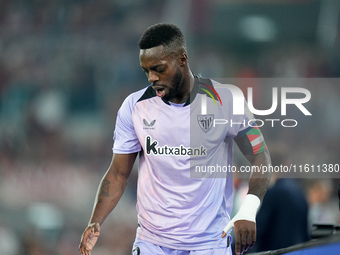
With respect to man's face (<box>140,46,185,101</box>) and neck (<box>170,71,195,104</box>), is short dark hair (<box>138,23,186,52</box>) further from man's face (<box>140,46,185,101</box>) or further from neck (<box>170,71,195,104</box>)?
neck (<box>170,71,195,104</box>)

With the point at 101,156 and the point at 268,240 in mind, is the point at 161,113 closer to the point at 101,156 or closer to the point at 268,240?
the point at 268,240

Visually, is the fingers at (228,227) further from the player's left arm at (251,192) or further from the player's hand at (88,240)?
the player's hand at (88,240)

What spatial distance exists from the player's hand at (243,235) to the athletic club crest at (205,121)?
47cm

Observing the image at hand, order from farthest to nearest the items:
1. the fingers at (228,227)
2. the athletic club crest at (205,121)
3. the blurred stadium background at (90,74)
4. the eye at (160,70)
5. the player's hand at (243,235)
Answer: the blurred stadium background at (90,74) < the athletic club crest at (205,121) < the eye at (160,70) < the fingers at (228,227) < the player's hand at (243,235)

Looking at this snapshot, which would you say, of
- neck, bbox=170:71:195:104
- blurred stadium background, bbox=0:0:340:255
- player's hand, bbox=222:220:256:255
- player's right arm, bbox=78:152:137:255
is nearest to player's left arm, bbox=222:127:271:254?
player's hand, bbox=222:220:256:255

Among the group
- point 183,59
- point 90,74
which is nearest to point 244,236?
point 183,59

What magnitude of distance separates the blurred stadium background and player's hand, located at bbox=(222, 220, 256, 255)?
299 cm

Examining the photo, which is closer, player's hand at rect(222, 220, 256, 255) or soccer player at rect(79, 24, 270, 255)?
player's hand at rect(222, 220, 256, 255)

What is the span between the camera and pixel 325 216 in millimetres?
4988

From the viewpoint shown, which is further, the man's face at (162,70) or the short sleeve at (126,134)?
the short sleeve at (126,134)

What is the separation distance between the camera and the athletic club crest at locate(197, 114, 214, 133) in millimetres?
2719

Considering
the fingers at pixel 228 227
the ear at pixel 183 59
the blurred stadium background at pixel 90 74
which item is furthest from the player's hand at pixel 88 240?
the blurred stadium background at pixel 90 74

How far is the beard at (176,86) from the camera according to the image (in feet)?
8.75

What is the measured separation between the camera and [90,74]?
20.3 feet
